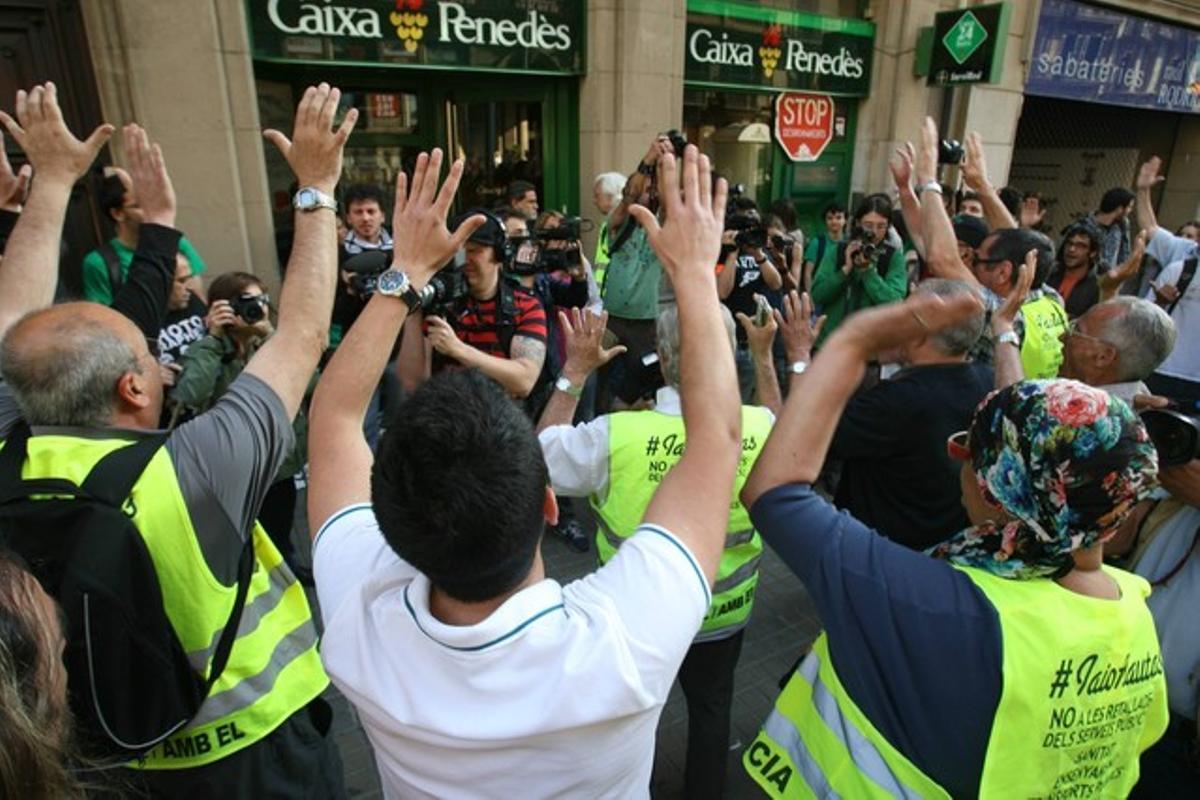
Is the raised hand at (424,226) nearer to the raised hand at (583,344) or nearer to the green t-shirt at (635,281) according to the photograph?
the raised hand at (583,344)

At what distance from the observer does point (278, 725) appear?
171 cm

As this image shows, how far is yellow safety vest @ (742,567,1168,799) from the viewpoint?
1187 mm

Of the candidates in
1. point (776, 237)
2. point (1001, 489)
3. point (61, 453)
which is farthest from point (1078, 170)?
point (61, 453)

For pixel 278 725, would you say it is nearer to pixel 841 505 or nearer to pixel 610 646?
pixel 610 646

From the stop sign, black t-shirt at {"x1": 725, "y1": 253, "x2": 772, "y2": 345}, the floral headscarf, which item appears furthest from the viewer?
the stop sign

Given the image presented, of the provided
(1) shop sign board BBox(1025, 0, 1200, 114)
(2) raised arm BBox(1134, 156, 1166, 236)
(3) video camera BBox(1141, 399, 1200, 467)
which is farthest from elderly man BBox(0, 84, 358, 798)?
(1) shop sign board BBox(1025, 0, 1200, 114)

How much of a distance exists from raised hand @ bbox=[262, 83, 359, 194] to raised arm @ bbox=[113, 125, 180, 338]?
660mm

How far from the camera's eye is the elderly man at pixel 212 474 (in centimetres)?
146

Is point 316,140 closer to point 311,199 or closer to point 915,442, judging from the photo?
point 311,199

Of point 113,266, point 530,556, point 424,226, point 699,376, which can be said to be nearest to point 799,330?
point 699,376

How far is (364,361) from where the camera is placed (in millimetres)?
1450

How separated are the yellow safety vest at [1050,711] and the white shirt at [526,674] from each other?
47 cm

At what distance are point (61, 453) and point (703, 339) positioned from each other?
4.23ft

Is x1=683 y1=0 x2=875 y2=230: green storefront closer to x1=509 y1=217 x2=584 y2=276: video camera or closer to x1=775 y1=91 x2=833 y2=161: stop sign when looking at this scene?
x1=775 y1=91 x2=833 y2=161: stop sign
